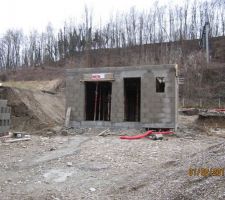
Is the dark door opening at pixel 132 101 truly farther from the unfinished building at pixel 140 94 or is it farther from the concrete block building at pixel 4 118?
the concrete block building at pixel 4 118

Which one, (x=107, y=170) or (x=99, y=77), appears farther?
(x=99, y=77)

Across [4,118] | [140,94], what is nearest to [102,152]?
[4,118]

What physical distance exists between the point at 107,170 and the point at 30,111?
1112 cm

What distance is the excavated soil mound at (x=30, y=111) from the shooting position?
17.2m

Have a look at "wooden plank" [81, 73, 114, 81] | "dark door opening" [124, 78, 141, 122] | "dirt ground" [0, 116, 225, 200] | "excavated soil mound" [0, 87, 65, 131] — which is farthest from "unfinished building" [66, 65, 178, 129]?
"dark door opening" [124, 78, 141, 122]

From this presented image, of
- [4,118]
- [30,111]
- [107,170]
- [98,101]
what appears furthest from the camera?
[98,101]

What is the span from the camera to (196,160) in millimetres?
6871

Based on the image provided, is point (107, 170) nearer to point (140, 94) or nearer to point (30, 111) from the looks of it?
point (140, 94)

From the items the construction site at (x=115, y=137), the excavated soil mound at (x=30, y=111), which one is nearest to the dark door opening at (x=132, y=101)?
the construction site at (x=115, y=137)

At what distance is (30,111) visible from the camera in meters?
18.0
